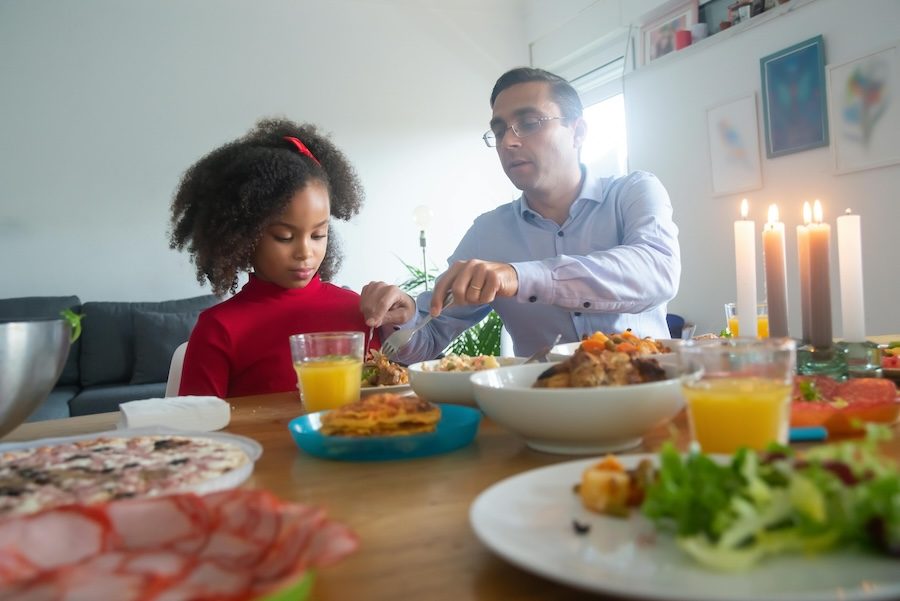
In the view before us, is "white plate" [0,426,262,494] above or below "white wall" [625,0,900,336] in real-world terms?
below

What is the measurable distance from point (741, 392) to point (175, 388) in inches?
55.6

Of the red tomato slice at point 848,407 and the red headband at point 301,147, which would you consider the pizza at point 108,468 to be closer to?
the red tomato slice at point 848,407

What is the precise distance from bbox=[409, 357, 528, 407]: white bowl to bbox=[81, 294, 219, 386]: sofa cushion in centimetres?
360

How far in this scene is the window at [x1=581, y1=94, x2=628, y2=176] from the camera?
4962mm

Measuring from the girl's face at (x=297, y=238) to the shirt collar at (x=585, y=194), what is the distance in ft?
2.46

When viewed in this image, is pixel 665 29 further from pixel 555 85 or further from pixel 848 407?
pixel 848 407

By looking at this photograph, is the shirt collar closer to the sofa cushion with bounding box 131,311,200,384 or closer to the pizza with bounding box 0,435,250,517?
the pizza with bounding box 0,435,250,517

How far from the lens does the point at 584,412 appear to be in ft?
2.28

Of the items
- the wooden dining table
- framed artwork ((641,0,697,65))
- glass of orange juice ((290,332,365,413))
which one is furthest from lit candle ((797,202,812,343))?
framed artwork ((641,0,697,65))

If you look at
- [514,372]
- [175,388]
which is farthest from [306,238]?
[514,372]

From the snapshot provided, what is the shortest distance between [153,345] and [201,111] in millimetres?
1770

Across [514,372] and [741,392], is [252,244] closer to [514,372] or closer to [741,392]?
[514,372]

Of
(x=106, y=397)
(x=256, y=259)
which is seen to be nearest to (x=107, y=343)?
(x=106, y=397)

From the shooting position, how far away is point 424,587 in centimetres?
44
